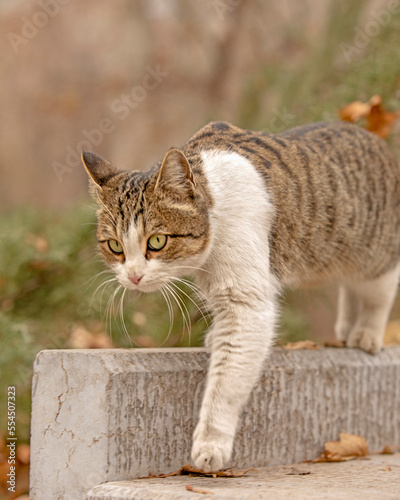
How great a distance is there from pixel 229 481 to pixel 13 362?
1.59m

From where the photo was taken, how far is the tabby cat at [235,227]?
1854 millimetres

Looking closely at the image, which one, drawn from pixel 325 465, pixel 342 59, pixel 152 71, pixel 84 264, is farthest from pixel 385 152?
pixel 152 71

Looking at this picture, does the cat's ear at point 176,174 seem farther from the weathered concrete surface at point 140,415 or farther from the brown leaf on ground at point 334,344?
the brown leaf on ground at point 334,344

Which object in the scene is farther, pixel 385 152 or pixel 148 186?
pixel 385 152

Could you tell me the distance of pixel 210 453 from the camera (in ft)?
5.76

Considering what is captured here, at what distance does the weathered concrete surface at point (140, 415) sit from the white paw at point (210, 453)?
0.53ft

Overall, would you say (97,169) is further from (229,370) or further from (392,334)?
(392,334)

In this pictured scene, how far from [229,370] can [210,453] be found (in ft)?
0.85

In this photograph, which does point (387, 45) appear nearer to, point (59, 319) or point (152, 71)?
point (59, 319)

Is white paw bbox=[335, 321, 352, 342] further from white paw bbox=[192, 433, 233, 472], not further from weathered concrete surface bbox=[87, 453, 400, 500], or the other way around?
white paw bbox=[192, 433, 233, 472]

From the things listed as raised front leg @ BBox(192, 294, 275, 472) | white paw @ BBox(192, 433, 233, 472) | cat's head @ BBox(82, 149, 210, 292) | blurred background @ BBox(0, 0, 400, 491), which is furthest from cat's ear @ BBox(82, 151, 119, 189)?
blurred background @ BBox(0, 0, 400, 491)

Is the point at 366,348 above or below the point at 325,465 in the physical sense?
above

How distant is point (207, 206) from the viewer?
1.96 m

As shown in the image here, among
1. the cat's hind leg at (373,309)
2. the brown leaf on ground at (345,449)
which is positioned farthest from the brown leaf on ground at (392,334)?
the brown leaf on ground at (345,449)
